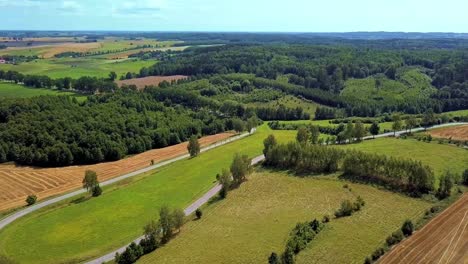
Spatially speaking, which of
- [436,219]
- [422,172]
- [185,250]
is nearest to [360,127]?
[422,172]

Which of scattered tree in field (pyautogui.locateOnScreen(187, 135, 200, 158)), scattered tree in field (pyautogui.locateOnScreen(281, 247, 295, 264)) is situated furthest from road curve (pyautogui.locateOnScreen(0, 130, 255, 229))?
scattered tree in field (pyautogui.locateOnScreen(281, 247, 295, 264))

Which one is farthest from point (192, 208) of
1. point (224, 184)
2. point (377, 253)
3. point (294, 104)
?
point (294, 104)

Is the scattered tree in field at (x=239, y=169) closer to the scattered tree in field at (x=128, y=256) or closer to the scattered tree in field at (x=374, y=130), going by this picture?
the scattered tree in field at (x=128, y=256)

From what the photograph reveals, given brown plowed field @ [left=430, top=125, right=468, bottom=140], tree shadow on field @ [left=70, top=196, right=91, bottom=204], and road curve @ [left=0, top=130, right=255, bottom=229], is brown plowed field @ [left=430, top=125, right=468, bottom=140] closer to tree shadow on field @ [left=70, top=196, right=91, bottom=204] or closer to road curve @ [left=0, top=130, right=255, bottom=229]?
road curve @ [left=0, top=130, right=255, bottom=229]

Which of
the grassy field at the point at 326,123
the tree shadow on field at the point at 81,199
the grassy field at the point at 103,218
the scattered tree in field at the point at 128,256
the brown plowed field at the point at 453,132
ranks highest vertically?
the scattered tree in field at the point at 128,256

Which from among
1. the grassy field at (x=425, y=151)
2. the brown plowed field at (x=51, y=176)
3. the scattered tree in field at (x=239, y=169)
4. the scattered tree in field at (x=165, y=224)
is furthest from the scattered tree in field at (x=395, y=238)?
the brown plowed field at (x=51, y=176)

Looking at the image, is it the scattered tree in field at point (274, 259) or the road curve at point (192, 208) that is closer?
the scattered tree in field at point (274, 259)

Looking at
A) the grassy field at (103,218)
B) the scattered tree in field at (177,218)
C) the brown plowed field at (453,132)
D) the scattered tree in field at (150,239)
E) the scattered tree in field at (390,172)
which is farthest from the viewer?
the brown plowed field at (453,132)

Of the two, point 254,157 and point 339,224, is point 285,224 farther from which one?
point 254,157

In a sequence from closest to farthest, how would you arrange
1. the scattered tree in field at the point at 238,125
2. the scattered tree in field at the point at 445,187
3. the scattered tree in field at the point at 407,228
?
the scattered tree in field at the point at 407,228 < the scattered tree in field at the point at 445,187 < the scattered tree in field at the point at 238,125
